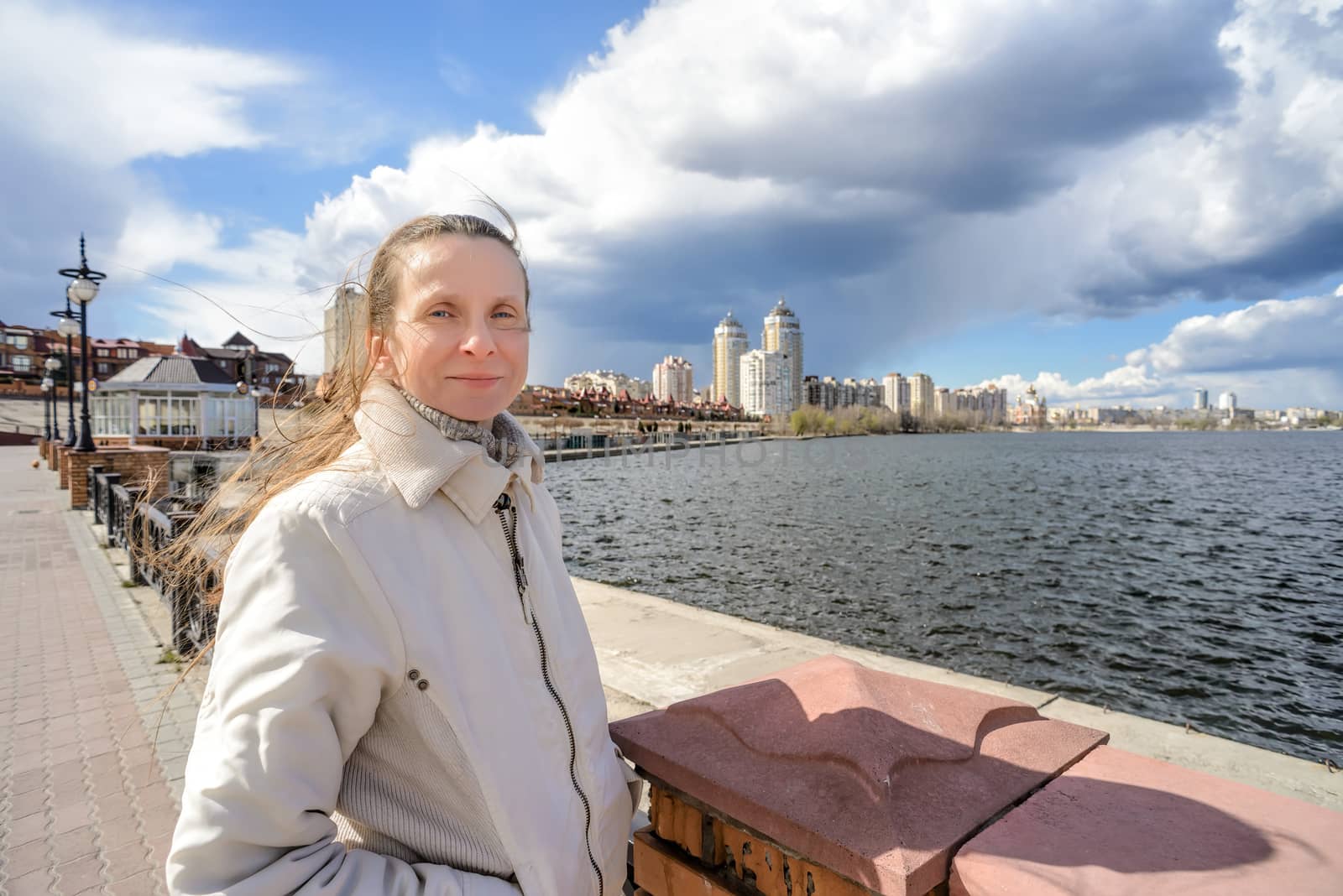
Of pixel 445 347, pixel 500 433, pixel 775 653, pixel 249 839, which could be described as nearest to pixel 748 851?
pixel 249 839

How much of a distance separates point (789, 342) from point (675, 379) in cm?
2964

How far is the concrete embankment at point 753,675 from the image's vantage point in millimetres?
3623

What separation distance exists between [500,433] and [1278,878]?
1.60 m

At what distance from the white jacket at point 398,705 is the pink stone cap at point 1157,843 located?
2.44 feet

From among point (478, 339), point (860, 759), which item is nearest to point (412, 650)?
point (478, 339)

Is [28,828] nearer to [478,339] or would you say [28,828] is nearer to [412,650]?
[412,650]

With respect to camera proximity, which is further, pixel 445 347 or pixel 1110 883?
pixel 445 347

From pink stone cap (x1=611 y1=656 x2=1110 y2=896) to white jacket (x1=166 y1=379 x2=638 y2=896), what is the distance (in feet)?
0.77

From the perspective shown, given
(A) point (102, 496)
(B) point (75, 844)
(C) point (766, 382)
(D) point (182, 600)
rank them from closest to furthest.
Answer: (B) point (75, 844)
(D) point (182, 600)
(A) point (102, 496)
(C) point (766, 382)

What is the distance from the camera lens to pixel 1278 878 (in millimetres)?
1008

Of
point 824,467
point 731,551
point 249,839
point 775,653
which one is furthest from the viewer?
point 824,467

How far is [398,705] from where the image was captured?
1204mm

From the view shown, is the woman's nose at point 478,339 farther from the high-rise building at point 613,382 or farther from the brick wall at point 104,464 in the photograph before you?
the high-rise building at point 613,382

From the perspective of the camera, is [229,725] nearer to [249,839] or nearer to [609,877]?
[249,839]
